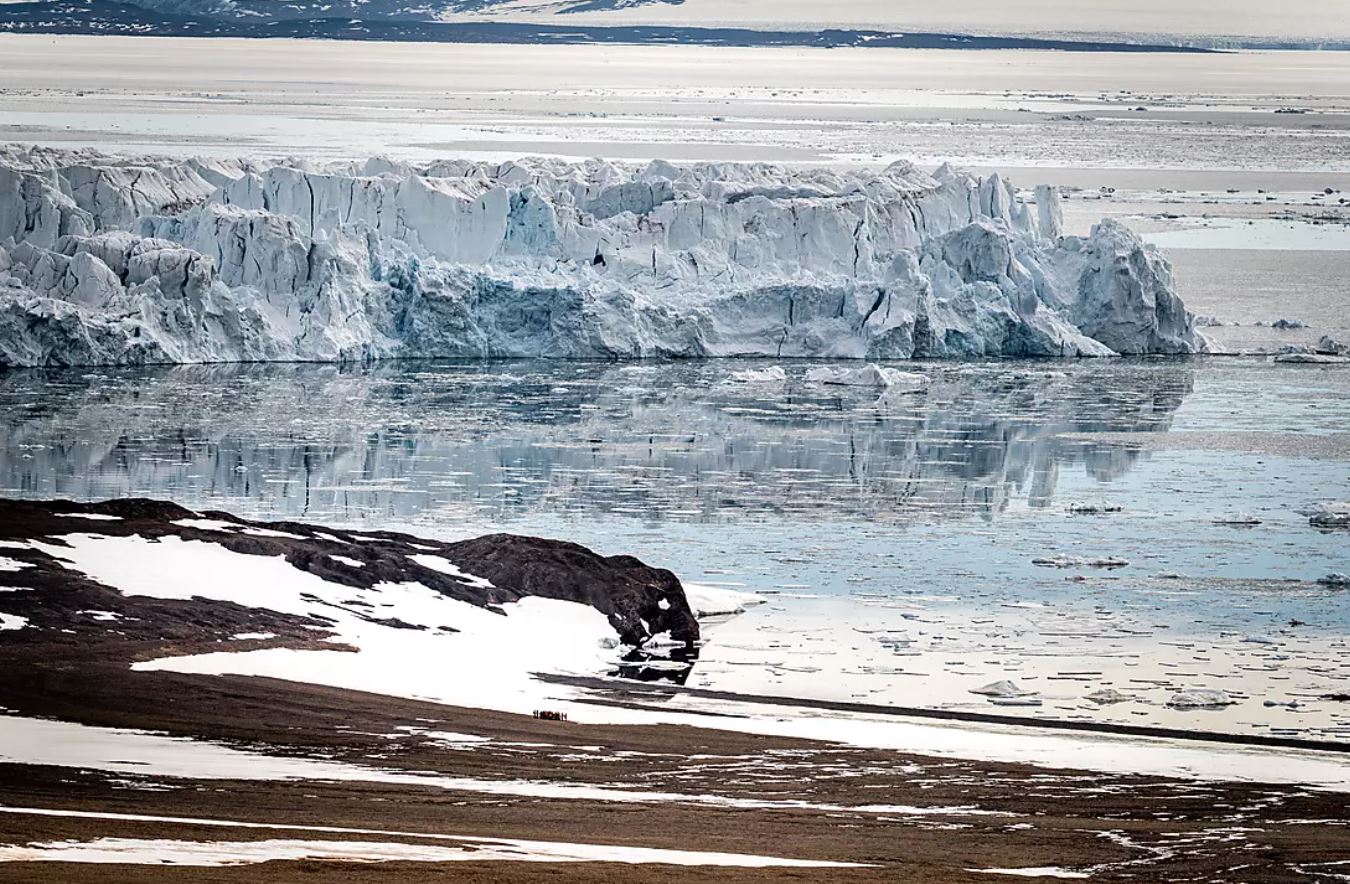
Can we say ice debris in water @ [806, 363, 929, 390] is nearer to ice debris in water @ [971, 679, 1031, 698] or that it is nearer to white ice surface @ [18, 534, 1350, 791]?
white ice surface @ [18, 534, 1350, 791]

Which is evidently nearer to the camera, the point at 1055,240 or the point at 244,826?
the point at 244,826

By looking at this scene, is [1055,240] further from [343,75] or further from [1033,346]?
[343,75]

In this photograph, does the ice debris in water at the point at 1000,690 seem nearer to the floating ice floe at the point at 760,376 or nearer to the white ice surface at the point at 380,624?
the white ice surface at the point at 380,624

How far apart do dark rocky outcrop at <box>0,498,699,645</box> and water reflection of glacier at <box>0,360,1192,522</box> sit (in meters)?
3.33

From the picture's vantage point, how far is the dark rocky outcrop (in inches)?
515

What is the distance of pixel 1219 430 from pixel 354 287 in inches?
479

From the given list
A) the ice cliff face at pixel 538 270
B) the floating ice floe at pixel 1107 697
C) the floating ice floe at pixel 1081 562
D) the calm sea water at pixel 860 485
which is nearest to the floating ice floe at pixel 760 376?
the calm sea water at pixel 860 485

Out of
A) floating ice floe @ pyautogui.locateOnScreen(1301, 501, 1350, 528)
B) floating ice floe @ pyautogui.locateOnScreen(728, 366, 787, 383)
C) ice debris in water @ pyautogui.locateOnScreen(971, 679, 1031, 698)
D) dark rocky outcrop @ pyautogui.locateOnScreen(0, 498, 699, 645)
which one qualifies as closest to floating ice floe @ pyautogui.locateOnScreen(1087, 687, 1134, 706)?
ice debris in water @ pyautogui.locateOnScreen(971, 679, 1031, 698)

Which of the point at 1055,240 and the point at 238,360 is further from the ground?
the point at 1055,240

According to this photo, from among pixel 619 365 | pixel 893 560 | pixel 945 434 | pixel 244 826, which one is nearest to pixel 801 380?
pixel 619 365

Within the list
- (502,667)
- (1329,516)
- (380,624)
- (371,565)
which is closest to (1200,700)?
(502,667)

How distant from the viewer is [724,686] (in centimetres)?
1266

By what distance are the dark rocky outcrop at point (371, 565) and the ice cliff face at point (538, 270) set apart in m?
13.4

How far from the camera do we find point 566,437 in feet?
76.5
